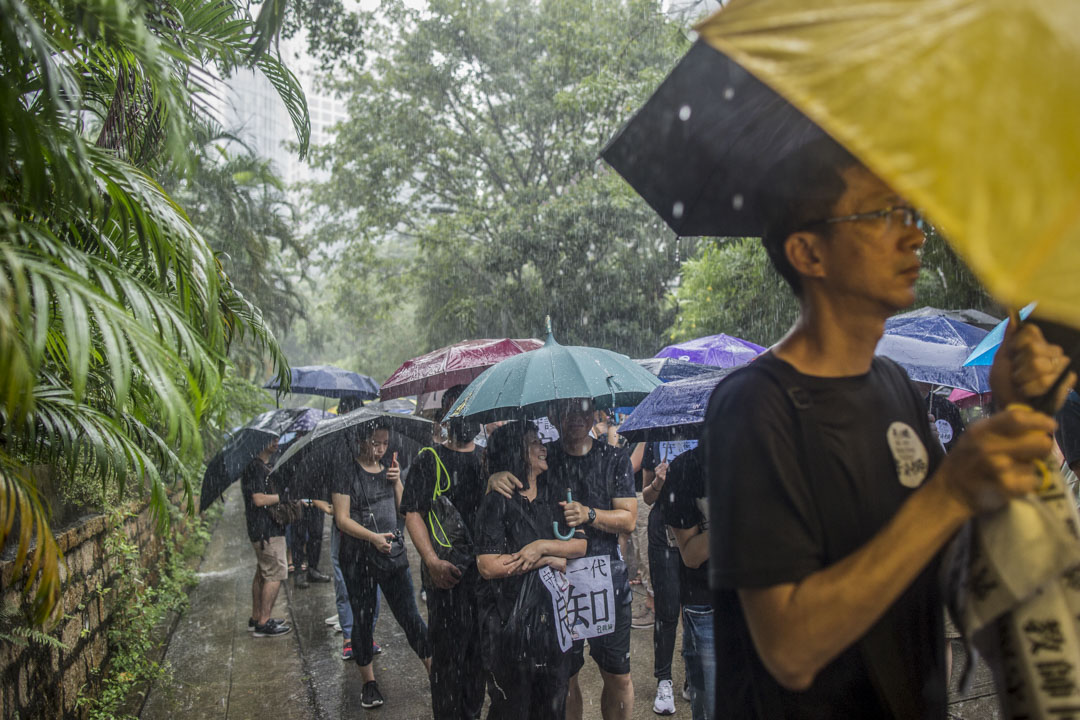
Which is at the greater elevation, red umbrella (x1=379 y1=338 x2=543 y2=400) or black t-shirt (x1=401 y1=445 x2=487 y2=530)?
red umbrella (x1=379 y1=338 x2=543 y2=400)

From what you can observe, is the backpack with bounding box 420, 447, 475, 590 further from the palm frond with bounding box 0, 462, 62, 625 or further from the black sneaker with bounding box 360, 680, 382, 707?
the palm frond with bounding box 0, 462, 62, 625

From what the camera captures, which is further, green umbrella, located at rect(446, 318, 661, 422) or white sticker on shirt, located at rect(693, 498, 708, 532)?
green umbrella, located at rect(446, 318, 661, 422)

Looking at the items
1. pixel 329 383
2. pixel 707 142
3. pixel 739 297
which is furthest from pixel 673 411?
pixel 329 383

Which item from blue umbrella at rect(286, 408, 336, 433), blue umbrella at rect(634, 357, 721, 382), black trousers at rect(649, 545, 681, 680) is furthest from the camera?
blue umbrella at rect(286, 408, 336, 433)

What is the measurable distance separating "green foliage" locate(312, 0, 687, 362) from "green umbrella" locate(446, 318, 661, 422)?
44.2 ft

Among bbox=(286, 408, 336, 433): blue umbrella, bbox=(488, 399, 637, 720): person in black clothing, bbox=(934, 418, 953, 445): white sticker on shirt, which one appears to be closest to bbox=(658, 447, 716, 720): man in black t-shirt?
bbox=(488, 399, 637, 720): person in black clothing

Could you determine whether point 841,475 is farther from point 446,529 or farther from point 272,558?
point 272,558

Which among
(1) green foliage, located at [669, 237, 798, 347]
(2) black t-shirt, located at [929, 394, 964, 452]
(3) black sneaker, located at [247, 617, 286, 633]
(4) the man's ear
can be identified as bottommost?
(3) black sneaker, located at [247, 617, 286, 633]

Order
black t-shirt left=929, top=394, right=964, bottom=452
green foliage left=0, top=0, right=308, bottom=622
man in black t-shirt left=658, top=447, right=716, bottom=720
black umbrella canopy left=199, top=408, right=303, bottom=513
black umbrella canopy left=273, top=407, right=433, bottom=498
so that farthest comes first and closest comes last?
1. black umbrella canopy left=199, top=408, right=303, bottom=513
2. black umbrella canopy left=273, top=407, right=433, bottom=498
3. man in black t-shirt left=658, top=447, right=716, bottom=720
4. black t-shirt left=929, top=394, right=964, bottom=452
5. green foliage left=0, top=0, right=308, bottom=622

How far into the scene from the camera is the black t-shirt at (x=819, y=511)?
1.33 meters

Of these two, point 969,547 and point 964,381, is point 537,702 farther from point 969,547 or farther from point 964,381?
point 964,381

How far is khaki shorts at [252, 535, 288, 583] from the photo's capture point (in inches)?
287

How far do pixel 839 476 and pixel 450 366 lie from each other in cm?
617

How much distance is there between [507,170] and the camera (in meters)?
21.1
